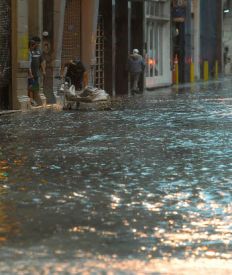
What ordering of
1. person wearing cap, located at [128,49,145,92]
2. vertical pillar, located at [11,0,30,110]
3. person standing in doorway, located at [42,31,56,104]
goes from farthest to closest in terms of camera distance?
person wearing cap, located at [128,49,145,92] < person standing in doorway, located at [42,31,56,104] < vertical pillar, located at [11,0,30,110]

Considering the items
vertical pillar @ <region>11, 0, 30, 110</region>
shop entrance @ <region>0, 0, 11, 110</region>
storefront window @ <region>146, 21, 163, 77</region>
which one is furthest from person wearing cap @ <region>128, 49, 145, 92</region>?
shop entrance @ <region>0, 0, 11, 110</region>

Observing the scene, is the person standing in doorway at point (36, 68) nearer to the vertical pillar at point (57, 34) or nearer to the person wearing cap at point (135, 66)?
the vertical pillar at point (57, 34)

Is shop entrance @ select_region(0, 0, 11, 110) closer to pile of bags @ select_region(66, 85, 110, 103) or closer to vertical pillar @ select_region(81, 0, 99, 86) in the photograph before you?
pile of bags @ select_region(66, 85, 110, 103)

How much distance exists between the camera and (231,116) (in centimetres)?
2166

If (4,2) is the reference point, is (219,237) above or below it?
below

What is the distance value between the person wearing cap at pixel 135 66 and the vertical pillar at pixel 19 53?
1140 centimetres

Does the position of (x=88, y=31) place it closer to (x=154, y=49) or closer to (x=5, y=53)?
(x=5, y=53)

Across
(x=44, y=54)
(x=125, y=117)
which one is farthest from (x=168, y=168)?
(x=44, y=54)

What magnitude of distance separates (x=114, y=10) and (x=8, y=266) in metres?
29.4

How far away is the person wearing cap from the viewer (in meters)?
36.5

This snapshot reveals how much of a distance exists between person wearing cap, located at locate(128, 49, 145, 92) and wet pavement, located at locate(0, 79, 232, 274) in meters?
18.5

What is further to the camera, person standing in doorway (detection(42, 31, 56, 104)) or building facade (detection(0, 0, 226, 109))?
person standing in doorway (detection(42, 31, 56, 104))

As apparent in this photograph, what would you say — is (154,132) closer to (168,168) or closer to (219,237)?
(168,168)

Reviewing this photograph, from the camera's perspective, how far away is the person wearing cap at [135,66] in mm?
36500
